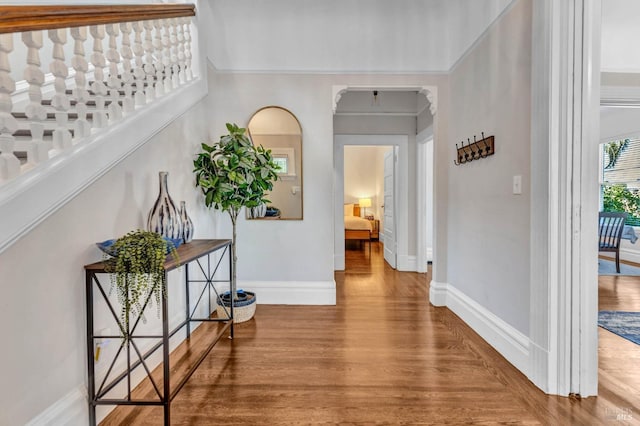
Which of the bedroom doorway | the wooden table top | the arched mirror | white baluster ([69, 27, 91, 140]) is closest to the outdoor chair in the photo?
the bedroom doorway

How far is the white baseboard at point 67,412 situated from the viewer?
1.20 m

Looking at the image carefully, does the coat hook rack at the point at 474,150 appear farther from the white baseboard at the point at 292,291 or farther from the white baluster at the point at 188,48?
the white baluster at the point at 188,48

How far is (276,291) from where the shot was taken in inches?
124

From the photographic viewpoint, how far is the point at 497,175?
2.22 m

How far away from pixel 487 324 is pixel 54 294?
267cm

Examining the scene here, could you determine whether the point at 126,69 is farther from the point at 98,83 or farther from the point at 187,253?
the point at 187,253

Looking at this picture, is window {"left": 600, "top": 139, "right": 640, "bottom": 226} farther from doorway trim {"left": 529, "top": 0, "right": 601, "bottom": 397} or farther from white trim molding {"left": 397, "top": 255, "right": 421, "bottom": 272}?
doorway trim {"left": 529, "top": 0, "right": 601, "bottom": 397}

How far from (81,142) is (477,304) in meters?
2.86

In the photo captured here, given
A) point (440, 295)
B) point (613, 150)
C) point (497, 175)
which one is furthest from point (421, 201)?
point (613, 150)

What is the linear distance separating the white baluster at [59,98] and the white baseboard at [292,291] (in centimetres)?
217

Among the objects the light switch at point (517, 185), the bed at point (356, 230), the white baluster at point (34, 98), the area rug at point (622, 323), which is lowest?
the area rug at point (622, 323)

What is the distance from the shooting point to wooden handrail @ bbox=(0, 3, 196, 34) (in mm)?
945

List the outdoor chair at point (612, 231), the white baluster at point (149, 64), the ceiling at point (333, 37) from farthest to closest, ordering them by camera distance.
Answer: the outdoor chair at point (612, 231) → the ceiling at point (333, 37) → the white baluster at point (149, 64)

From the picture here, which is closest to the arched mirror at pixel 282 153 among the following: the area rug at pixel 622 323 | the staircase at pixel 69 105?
the staircase at pixel 69 105
